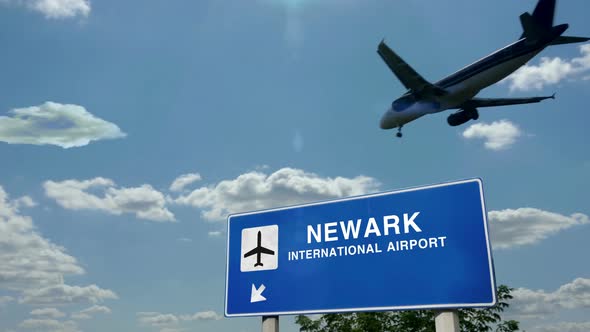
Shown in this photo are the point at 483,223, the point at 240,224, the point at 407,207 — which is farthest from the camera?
the point at 240,224

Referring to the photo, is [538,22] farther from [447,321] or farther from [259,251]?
[447,321]

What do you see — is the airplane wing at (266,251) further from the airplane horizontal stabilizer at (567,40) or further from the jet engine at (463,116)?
the jet engine at (463,116)

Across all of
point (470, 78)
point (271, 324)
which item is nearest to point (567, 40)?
point (470, 78)

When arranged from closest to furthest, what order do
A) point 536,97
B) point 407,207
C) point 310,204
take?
1. point 407,207
2. point 310,204
3. point 536,97

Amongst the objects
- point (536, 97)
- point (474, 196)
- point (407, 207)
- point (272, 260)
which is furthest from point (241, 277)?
point (536, 97)

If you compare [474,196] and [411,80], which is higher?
[411,80]

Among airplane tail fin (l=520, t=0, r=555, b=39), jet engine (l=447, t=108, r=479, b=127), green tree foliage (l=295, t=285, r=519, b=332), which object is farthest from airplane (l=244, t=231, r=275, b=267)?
jet engine (l=447, t=108, r=479, b=127)

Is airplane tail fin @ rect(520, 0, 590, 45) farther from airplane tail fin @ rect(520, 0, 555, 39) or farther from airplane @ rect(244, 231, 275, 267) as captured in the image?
airplane @ rect(244, 231, 275, 267)

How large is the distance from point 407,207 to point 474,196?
49.4 inches

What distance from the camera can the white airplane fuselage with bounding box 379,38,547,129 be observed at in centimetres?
4603

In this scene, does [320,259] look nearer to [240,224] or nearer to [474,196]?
[240,224]

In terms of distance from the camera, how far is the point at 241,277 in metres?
12.1

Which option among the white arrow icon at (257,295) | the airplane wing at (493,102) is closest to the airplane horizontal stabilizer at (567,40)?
the airplane wing at (493,102)

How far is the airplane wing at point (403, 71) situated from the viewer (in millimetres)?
46506
